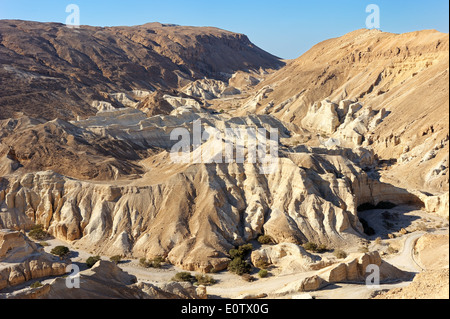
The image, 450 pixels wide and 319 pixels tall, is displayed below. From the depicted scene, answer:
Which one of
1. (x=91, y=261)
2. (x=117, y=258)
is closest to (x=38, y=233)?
(x=91, y=261)

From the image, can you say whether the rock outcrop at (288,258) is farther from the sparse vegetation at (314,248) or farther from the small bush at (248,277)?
the small bush at (248,277)

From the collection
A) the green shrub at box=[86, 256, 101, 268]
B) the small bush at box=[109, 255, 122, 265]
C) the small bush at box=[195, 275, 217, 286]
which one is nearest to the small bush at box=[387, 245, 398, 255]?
the small bush at box=[195, 275, 217, 286]

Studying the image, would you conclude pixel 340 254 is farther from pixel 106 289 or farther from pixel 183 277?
pixel 106 289

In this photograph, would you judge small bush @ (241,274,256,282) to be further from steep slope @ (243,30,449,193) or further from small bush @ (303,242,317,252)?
steep slope @ (243,30,449,193)

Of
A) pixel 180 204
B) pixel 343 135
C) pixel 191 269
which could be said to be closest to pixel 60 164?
pixel 180 204

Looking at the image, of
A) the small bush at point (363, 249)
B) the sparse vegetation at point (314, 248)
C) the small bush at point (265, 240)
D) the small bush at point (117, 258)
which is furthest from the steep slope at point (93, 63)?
the small bush at point (363, 249)
